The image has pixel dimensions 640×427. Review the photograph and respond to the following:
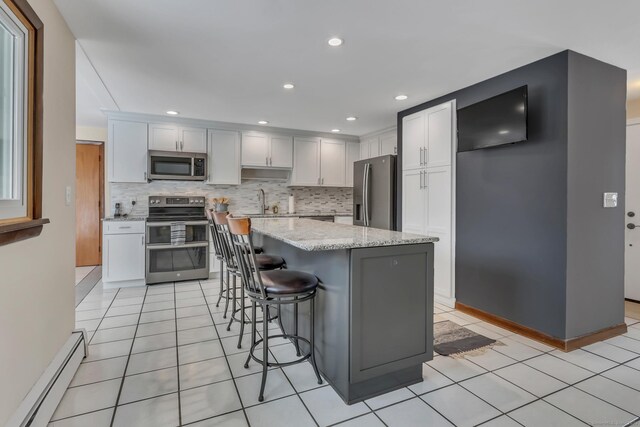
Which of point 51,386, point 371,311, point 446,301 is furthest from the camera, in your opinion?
point 446,301

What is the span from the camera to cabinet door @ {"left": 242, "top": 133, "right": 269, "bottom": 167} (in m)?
5.15

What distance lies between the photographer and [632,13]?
2.04m

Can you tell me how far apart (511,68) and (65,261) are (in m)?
3.80

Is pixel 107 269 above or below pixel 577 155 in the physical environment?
below

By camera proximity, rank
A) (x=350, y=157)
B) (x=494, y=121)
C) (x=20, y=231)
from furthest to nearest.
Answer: (x=350, y=157), (x=494, y=121), (x=20, y=231)

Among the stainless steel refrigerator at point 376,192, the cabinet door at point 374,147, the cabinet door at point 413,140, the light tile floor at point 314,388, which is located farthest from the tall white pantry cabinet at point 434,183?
the cabinet door at point 374,147

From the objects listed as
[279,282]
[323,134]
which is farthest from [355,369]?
[323,134]

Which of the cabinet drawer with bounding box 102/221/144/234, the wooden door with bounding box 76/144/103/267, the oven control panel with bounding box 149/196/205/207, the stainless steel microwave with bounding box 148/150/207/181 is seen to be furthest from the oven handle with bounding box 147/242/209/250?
the wooden door with bounding box 76/144/103/267

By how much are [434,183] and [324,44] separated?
198 cm

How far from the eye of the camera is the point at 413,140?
3.99 metres

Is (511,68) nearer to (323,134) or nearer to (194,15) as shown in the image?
(194,15)

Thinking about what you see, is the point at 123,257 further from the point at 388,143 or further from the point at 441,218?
the point at 388,143

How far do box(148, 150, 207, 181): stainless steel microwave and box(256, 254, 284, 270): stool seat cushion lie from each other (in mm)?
2468

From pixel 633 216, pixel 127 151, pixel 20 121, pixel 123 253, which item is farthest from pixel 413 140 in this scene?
pixel 123 253
